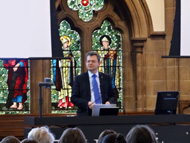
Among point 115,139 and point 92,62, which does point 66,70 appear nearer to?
point 92,62

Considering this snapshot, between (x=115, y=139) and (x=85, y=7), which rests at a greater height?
(x=85, y=7)

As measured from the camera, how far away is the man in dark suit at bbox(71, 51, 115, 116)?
7.79m

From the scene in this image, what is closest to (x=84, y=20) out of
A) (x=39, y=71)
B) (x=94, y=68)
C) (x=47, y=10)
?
(x=39, y=71)

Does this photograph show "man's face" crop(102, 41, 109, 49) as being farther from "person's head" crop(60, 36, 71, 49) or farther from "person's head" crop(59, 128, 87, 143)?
"person's head" crop(59, 128, 87, 143)

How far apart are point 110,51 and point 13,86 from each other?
1986 millimetres

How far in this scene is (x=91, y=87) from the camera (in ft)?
26.0

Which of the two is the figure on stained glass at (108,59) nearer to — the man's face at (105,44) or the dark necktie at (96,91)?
the man's face at (105,44)

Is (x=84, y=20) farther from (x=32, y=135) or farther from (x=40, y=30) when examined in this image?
(x=32, y=135)

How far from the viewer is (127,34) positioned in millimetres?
12555

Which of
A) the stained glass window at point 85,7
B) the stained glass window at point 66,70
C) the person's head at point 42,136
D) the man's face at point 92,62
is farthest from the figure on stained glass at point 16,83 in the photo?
the person's head at point 42,136

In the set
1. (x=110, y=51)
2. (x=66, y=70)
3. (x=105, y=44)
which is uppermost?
(x=105, y=44)

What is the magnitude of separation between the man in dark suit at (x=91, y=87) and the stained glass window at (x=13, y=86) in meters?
4.19

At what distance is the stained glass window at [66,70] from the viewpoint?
1223 cm

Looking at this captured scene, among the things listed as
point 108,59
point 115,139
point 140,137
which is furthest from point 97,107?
point 108,59
